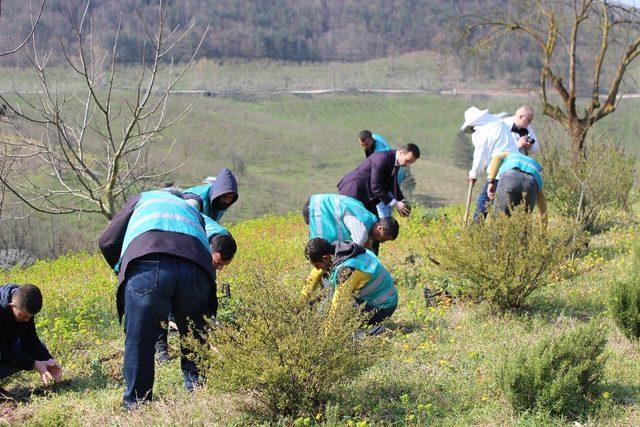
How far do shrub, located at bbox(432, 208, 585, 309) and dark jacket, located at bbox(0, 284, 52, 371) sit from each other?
3.44 meters

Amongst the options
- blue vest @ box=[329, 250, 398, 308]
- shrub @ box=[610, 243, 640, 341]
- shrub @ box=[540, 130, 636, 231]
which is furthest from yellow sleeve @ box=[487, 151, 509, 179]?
shrub @ box=[610, 243, 640, 341]

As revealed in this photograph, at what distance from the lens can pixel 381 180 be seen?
8219 mm

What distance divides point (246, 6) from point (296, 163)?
9339cm

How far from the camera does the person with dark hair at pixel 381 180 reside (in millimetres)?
8171

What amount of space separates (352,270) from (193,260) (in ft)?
5.21

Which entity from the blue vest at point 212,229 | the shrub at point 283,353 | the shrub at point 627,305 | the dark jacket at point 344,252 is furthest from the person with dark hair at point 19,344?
the shrub at point 627,305

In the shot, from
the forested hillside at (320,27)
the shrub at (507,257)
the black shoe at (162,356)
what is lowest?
the black shoe at (162,356)

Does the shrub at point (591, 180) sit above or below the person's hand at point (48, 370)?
above

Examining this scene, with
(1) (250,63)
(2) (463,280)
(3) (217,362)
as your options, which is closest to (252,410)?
(3) (217,362)

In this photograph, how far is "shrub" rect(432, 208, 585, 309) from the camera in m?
6.50

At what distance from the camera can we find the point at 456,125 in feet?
350

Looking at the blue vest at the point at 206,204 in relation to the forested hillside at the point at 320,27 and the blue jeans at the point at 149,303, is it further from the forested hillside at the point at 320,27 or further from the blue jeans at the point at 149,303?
the forested hillside at the point at 320,27

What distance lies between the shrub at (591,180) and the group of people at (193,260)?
88.6 inches

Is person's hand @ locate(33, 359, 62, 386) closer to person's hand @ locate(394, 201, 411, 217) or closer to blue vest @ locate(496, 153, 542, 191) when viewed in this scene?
person's hand @ locate(394, 201, 411, 217)
